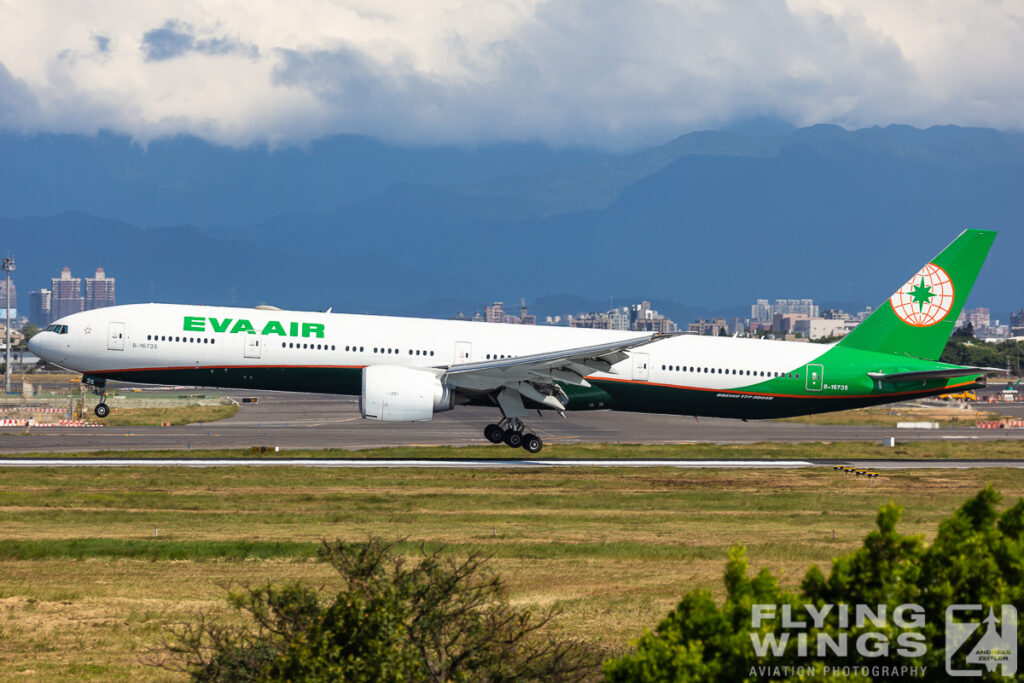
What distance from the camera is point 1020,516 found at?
8.76 m

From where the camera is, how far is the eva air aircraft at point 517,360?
37281mm

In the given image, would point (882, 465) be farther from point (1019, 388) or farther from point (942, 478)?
point (1019, 388)

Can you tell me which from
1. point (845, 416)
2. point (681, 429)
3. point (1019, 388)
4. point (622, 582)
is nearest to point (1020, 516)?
point (622, 582)

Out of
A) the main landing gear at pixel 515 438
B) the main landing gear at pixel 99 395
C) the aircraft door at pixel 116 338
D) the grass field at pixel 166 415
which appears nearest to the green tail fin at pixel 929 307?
the main landing gear at pixel 515 438

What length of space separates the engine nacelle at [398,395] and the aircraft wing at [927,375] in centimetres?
1640

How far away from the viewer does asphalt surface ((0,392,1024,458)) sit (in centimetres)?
4531

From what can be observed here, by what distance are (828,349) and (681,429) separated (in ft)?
62.9

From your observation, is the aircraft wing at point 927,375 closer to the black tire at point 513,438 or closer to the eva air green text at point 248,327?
the black tire at point 513,438

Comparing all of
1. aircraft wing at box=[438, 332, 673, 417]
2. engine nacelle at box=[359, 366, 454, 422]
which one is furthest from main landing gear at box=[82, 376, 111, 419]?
aircraft wing at box=[438, 332, 673, 417]

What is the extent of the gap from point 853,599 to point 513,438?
32.4 metres

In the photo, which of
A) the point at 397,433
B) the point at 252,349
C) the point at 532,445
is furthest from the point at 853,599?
the point at 397,433

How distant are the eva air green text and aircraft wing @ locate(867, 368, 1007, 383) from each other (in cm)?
2040

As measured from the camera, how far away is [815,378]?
40188 millimetres

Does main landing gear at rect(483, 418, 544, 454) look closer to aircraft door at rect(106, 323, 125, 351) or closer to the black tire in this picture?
the black tire
